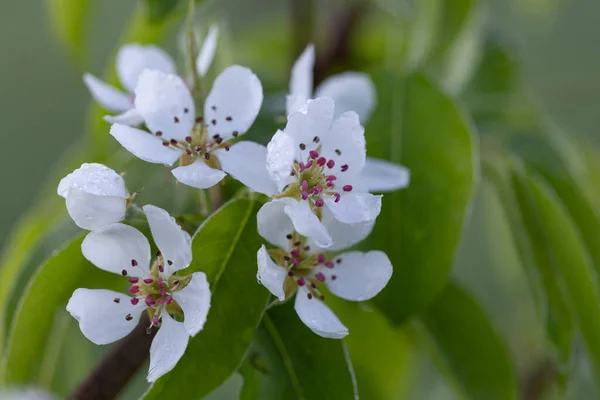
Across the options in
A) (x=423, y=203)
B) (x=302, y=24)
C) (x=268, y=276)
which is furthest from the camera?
(x=302, y=24)

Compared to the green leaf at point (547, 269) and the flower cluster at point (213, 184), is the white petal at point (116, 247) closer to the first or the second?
the flower cluster at point (213, 184)

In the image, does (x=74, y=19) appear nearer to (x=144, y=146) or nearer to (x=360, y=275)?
(x=144, y=146)

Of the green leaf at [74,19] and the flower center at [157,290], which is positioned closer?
the flower center at [157,290]

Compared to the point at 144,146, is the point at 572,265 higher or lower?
lower

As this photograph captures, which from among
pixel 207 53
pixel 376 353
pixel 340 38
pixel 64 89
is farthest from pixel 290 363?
pixel 64 89

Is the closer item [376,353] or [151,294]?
[151,294]

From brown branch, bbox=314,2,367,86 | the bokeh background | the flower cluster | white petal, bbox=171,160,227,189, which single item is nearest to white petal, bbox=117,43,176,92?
the flower cluster

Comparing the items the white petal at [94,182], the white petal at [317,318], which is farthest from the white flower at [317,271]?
the white petal at [94,182]
